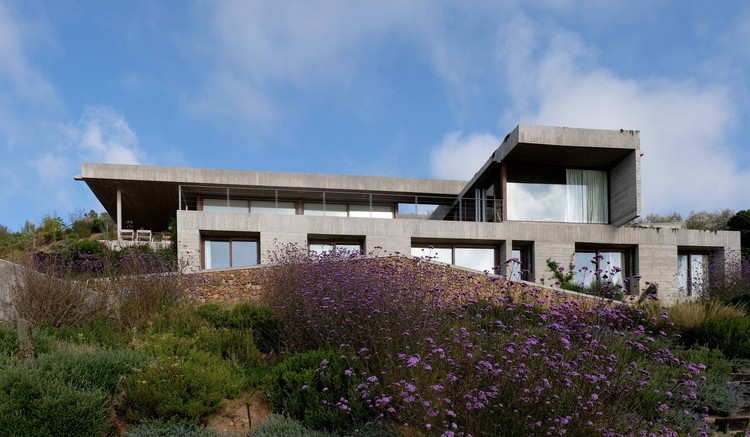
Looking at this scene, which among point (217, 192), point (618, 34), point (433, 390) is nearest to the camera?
point (433, 390)

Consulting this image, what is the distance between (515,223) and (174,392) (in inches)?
594

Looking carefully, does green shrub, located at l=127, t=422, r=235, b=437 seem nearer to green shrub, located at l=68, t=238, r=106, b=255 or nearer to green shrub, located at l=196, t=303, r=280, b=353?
green shrub, located at l=196, t=303, r=280, b=353

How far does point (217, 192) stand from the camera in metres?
22.7

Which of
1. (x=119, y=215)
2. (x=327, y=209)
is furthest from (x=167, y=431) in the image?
(x=119, y=215)

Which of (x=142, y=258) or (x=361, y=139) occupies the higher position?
(x=361, y=139)

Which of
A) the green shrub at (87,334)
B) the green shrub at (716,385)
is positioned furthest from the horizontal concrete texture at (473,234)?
the green shrub at (716,385)

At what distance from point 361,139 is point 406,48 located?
180 centimetres

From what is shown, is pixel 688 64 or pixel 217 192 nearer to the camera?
pixel 688 64

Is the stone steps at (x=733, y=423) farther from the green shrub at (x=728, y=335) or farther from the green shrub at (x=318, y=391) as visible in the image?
the green shrub at (x=318, y=391)

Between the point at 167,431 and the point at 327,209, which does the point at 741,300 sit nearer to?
the point at 167,431

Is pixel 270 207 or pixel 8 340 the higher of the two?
pixel 270 207

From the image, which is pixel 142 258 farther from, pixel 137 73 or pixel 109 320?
pixel 137 73

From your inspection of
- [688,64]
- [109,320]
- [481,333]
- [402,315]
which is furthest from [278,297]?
[688,64]

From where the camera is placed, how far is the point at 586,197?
20.1 meters
